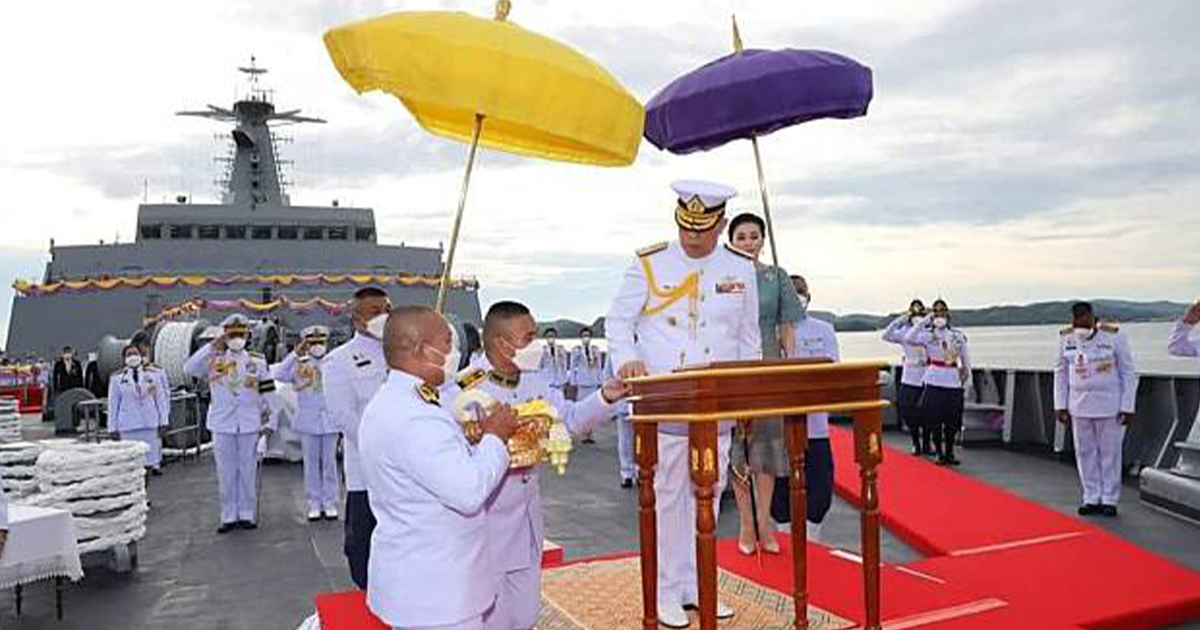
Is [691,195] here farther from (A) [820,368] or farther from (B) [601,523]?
(B) [601,523]

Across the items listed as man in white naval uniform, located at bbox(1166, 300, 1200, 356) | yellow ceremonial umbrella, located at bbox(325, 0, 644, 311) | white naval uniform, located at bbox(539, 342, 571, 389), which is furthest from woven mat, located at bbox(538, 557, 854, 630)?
white naval uniform, located at bbox(539, 342, 571, 389)

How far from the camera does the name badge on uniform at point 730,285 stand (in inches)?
168

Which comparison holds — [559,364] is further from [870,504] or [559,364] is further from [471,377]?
[870,504]

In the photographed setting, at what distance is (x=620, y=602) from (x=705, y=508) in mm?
1487

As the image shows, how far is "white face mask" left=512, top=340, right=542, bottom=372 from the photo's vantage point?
12.4ft

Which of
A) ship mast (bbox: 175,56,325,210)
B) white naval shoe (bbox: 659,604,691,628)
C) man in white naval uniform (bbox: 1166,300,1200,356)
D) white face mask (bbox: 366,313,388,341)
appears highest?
ship mast (bbox: 175,56,325,210)

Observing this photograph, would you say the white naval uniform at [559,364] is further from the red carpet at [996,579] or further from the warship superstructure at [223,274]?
the warship superstructure at [223,274]

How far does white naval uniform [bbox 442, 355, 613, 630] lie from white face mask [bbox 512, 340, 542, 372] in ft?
0.41

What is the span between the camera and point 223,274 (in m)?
29.7

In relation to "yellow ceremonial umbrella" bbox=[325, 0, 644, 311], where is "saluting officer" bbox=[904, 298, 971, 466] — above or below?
below

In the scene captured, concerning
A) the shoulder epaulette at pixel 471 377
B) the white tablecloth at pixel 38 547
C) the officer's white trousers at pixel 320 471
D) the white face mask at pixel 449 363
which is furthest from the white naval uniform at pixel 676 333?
the officer's white trousers at pixel 320 471

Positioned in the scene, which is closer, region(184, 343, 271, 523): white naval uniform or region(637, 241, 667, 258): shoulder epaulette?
region(637, 241, 667, 258): shoulder epaulette

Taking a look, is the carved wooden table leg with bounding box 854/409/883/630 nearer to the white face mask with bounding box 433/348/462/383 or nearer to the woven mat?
the woven mat

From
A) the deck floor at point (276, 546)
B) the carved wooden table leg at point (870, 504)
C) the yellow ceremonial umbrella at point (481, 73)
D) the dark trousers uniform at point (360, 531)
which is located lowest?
the deck floor at point (276, 546)
